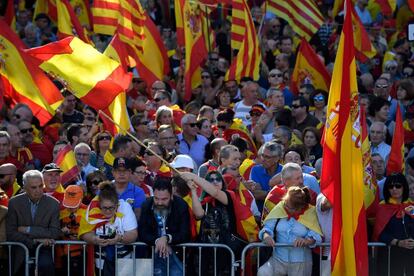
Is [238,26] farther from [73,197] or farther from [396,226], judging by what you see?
[396,226]

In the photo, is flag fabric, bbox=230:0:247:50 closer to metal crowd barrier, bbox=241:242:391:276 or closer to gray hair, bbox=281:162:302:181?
gray hair, bbox=281:162:302:181

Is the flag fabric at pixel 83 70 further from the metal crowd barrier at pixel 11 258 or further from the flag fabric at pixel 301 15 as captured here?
the flag fabric at pixel 301 15

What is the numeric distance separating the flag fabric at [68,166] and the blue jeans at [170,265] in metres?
1.91

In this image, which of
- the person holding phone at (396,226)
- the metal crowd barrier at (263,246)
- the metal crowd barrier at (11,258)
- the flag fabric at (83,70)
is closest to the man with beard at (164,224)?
the metal crowd barrier at (263,246)

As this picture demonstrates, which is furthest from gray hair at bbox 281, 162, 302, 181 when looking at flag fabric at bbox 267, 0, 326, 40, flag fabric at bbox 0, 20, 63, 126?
flag fabric at bbox 267, 0, 326, 40

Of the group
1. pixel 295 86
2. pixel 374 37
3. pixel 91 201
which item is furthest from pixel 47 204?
pixel 374 37

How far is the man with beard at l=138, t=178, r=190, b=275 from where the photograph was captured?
48.7 ft

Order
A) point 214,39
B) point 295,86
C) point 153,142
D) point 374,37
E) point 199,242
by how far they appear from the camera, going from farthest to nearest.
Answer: point 374,37 → point 214,39 → point 295,86 → point 153,142 → point 199,242

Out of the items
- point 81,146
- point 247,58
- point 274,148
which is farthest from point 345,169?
point 247,58

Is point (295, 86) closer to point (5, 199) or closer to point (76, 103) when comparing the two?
point (76, 103)

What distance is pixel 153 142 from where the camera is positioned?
17.0 meters

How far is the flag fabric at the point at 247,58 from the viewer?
838 inches

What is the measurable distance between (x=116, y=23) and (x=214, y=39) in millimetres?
2913

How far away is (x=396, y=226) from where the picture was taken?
594 inches
